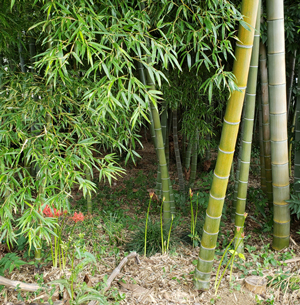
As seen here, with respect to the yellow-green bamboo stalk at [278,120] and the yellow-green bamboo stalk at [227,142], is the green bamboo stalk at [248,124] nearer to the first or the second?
the yellow-green bamboo stalk at [278,120]

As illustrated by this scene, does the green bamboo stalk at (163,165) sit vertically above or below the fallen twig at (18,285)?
above

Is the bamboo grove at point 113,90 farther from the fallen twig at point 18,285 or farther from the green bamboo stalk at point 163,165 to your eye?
the fallen twig at point 18,285

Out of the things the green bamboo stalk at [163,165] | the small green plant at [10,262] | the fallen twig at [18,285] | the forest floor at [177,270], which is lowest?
the forest floor at [177,270]

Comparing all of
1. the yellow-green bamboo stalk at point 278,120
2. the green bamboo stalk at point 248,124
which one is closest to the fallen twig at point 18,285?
the green bamboo stalk at point 248,124

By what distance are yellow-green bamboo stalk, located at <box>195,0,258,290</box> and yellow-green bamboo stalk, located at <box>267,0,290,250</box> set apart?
0.45m

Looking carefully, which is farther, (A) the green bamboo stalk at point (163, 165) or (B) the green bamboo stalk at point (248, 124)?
(A) the green bamboo stalk at point (163, 165)

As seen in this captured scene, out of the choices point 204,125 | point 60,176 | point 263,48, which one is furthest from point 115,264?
point 263,48

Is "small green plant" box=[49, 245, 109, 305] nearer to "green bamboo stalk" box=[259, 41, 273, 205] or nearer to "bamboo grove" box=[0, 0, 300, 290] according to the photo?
"bamboo grove" box=[0, 0, 300, 290]

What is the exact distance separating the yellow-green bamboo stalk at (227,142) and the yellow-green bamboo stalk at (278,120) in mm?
454

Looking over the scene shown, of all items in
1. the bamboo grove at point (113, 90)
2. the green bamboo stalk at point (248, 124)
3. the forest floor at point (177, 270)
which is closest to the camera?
the bamboo grove at point (113, 90)

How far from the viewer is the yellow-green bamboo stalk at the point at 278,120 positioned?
189cm

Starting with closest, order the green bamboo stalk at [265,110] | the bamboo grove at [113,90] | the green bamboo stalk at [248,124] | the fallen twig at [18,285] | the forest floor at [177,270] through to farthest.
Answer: the bamboo grove at [113,90]
the fallen twig at [18,285]
the forest floor at [177,270]
the green bamboo stalk at [248,124]
the green bamboo stalk at [265,110]

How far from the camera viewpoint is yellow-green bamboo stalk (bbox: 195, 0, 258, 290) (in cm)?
155

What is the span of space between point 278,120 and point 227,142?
0.69 m
